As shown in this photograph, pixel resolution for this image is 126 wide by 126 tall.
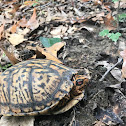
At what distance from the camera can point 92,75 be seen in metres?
2.32

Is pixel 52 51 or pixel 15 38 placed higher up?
pixel 15 38

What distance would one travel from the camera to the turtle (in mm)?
1810

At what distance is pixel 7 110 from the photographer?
1.85 metres

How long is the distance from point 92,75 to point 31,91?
94cm

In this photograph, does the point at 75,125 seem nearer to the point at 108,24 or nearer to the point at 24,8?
the point at 108,24

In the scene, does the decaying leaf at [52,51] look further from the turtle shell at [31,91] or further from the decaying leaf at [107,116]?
the decaying leaf at [107,116]

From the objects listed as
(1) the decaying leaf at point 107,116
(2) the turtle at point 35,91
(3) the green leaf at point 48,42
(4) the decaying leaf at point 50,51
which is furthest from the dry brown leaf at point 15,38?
(1) the decaying leaf at point 107,116

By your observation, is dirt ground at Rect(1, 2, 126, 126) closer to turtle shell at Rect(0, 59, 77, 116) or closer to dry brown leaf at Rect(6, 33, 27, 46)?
dry brown leaf at Rect(6, 33, 27, 46)

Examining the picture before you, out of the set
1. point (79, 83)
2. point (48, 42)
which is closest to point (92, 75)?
point (79, 83)

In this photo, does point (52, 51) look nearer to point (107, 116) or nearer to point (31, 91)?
point (31, 91)

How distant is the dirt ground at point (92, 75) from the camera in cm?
186

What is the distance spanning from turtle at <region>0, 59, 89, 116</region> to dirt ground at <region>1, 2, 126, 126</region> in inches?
5.6

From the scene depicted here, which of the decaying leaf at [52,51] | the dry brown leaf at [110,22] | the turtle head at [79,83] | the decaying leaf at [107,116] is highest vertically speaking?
the dry brown leaf at [110,22]

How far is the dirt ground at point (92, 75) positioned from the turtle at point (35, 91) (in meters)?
0.14
